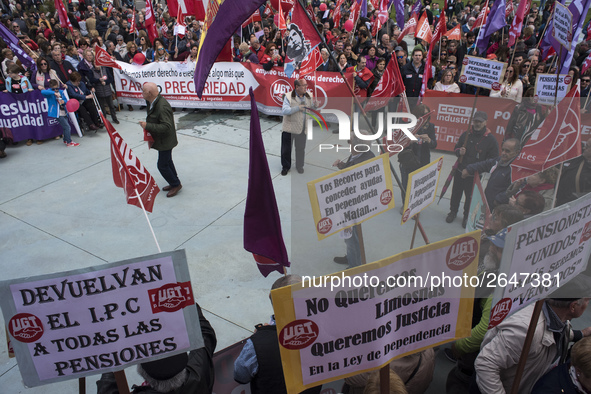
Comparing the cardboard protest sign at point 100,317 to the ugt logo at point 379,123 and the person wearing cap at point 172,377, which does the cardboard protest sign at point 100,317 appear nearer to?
the person wearing cap at point 172,377

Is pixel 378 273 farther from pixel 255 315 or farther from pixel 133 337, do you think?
pixel 255 315

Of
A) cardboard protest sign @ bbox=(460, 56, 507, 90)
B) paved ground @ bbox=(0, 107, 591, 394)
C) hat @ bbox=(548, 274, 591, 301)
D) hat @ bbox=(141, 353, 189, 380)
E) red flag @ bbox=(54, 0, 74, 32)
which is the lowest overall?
paved ground @ bbox=(0, 107, 591, 394)

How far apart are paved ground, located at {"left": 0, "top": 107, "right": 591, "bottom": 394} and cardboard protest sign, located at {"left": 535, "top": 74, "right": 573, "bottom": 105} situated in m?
1.88

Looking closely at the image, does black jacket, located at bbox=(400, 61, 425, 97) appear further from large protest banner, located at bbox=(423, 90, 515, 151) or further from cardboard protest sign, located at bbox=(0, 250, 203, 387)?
cardboard protest sign, located at bbox=(0, 250, 203, 387)

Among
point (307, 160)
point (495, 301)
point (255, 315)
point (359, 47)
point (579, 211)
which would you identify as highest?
point (359, 47)

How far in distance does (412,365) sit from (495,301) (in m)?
0.82

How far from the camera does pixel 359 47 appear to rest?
13.1 m

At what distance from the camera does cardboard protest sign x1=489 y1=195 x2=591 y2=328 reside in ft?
7.55

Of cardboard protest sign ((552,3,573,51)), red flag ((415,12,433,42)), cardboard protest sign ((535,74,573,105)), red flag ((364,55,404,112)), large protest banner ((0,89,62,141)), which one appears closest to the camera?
cardboard protest sign ((552,3,573,51))

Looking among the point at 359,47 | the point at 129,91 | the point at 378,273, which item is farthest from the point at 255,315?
the point at 359,47

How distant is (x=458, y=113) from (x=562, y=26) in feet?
9.20

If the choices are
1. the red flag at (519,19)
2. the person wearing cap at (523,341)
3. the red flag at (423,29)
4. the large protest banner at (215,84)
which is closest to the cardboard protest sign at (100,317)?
the person wearing cap at (523,341)

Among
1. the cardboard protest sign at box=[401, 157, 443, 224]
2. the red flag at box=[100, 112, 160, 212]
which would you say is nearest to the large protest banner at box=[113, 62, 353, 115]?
the cardboard protest sign at box=[401, 157, 443, 224]

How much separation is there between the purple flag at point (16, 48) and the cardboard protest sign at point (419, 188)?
28.6ft
